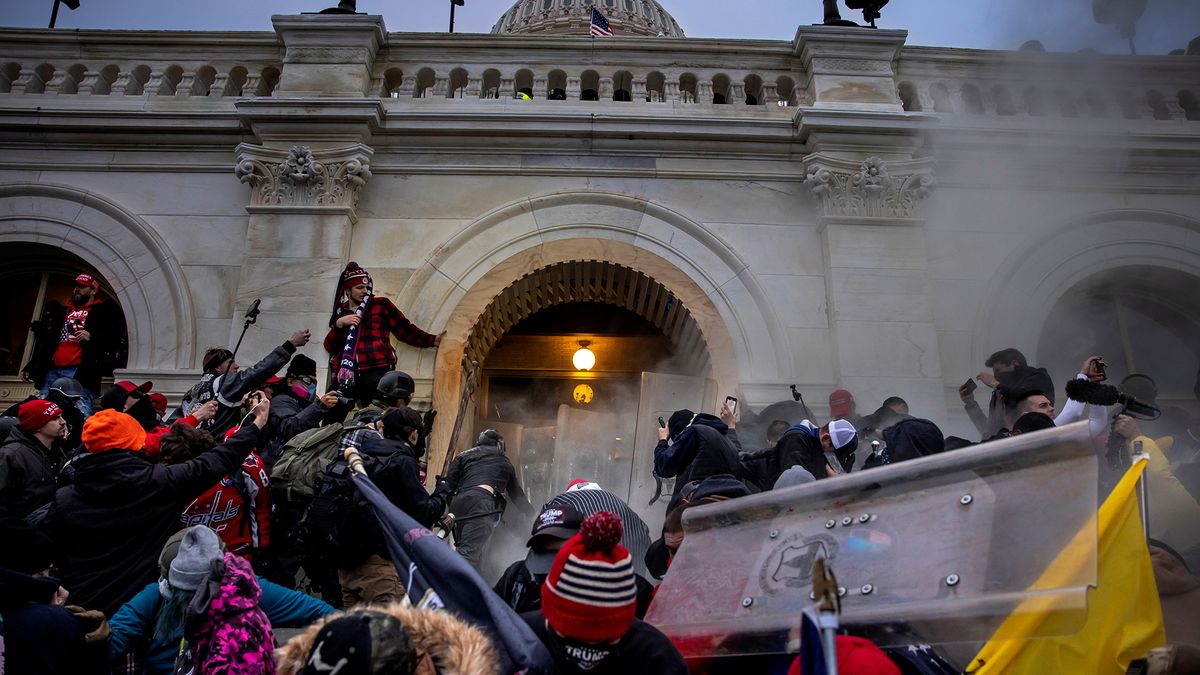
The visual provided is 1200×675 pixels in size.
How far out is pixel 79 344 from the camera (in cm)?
789

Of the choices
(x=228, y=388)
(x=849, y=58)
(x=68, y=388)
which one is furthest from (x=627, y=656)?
(x=849, y=58)

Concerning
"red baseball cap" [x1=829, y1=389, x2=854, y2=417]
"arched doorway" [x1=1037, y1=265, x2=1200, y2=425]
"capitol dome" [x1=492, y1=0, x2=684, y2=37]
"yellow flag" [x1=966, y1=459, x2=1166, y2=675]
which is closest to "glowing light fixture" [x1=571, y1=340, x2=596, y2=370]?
"red baseball cap" [x1=829, y1=389, x2=854, y2=417]

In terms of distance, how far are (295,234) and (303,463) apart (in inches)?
175

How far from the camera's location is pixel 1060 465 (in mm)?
2098

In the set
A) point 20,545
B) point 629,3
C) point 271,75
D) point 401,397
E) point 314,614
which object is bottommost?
point 314,614

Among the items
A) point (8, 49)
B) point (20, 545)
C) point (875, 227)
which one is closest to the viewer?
point (20, 545)

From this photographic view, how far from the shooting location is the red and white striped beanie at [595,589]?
230cm

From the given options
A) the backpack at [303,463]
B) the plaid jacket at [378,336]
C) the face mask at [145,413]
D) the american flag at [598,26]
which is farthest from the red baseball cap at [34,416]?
the american flag at [598,26]

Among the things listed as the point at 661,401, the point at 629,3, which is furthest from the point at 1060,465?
the point at 629,3

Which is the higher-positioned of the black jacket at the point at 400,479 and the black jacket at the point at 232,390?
the black jacket at the point at 232,390

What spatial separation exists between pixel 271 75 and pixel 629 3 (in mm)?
16132

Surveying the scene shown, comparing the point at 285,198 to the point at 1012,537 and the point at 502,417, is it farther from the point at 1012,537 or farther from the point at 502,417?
the point at 1012,537

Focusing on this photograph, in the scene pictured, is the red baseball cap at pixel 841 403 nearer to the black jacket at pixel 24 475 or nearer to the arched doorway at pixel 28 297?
the black jacket at pixel 24 475

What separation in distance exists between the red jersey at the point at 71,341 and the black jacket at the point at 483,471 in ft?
14.9
